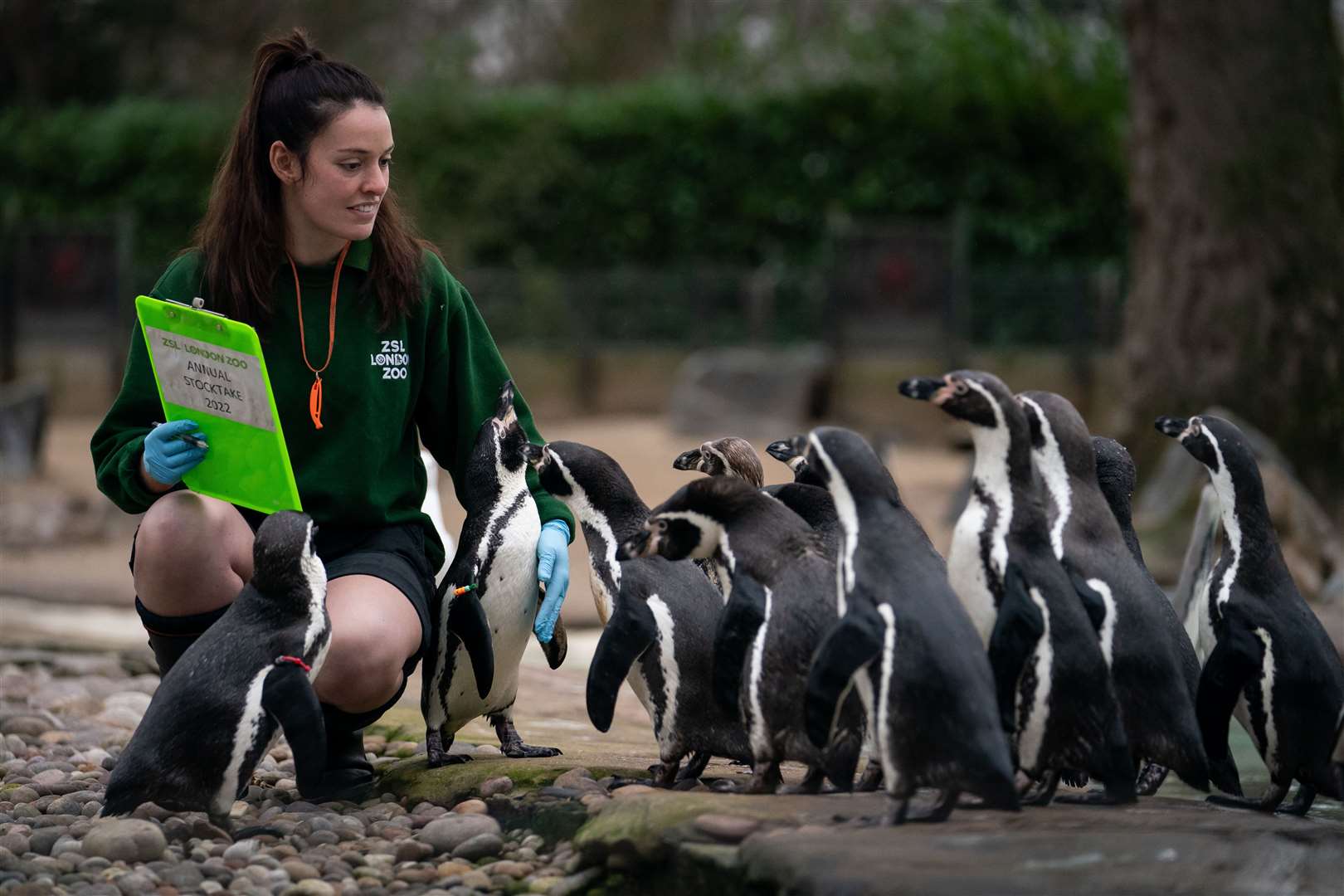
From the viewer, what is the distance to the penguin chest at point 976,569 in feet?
9.11

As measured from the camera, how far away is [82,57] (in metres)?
20.4

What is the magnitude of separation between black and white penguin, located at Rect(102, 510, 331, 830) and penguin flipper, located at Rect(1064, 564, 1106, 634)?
1421mm

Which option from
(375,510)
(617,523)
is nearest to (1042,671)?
(617,523)

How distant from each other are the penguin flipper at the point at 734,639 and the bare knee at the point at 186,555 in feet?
3.80

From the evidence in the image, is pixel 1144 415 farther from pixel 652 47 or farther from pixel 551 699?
pixel 652 47

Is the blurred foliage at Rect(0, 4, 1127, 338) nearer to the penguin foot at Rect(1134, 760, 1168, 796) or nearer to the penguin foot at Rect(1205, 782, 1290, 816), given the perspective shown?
the penguin foot at Rect(1134, 760, 1168, 796)

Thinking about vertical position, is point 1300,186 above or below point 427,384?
above

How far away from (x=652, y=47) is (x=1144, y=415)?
14.9 m

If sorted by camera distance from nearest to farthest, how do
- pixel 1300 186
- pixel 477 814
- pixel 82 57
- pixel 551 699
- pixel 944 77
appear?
pixel 477 814, pixel 551 699, pixel 1300 186, pixel 944 77, pixel 82 57

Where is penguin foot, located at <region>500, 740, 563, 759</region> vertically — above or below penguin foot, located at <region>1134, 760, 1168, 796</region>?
below

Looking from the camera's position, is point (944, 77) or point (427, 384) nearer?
point (427, 384)

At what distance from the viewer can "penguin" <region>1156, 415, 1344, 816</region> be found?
296 centimetres

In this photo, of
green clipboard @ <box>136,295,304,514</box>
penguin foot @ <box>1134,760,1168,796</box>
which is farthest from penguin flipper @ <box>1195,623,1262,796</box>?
green clipboard @ <box>136,295,304,514</box>

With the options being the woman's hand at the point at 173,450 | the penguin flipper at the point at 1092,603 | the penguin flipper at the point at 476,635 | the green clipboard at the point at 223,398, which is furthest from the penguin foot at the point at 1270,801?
the woman's hand at the point at 173,450
